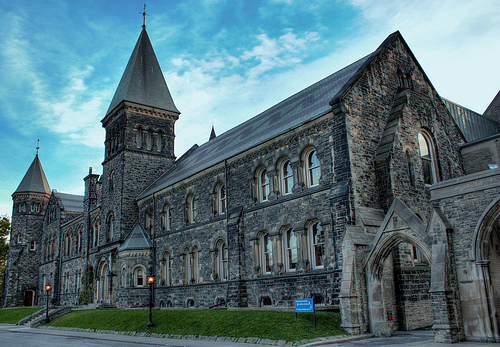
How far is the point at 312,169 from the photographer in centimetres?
2150

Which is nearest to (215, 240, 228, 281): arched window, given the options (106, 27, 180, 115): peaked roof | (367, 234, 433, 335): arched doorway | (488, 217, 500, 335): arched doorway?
(367, 234, 433, 335): arched doorway

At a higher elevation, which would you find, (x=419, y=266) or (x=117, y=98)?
(x=117, y=98)

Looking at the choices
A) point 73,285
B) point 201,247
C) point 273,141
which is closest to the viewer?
point 273,141

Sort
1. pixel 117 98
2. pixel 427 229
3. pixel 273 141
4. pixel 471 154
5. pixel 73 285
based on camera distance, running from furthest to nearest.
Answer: pixel 73 285 < pixel 117 98 < pixel 471 154 < pixel 273 141 < pixel 427 229

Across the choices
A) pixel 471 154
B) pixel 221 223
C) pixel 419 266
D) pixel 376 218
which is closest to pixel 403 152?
pixel 376 218

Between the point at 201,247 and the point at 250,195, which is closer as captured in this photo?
the point at 250,195

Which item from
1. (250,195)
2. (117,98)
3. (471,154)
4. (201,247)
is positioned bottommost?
(201,247)

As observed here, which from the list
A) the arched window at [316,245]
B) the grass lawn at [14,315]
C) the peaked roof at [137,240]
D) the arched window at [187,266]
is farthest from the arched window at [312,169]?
the grass lawn at [14,315]

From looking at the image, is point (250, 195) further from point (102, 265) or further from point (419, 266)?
point (102, 265)

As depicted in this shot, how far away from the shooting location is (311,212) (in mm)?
20500

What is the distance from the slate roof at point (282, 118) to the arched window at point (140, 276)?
599 centimetres

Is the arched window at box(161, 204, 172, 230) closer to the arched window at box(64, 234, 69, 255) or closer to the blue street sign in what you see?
the blue street sign

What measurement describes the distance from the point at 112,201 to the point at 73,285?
510 inches

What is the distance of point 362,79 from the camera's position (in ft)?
69.8
